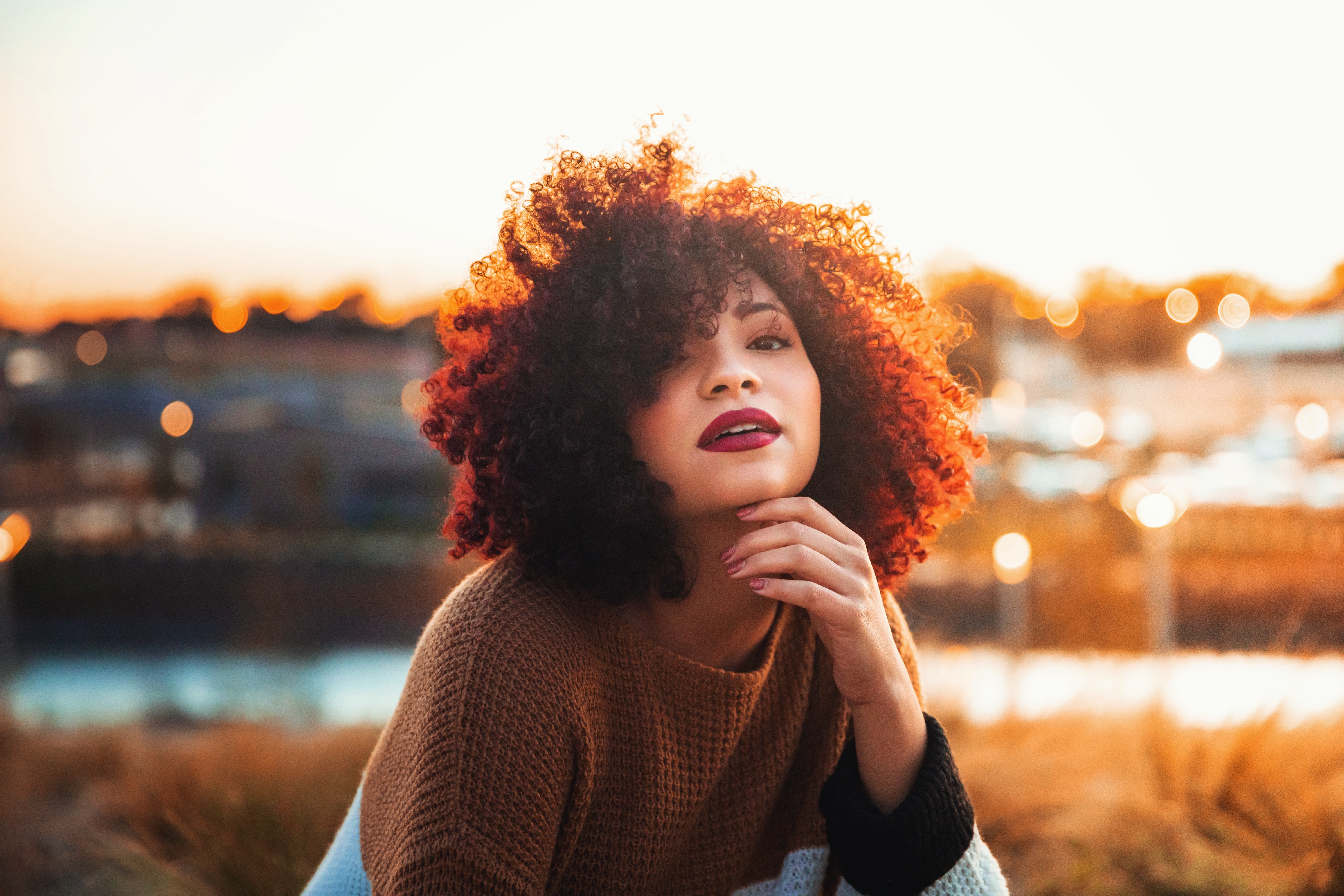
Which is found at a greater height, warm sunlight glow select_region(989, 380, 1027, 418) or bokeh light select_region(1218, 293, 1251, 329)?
bokeh light select_region(1218, 293, 1251, 329)

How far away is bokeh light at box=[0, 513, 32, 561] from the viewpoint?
669cm

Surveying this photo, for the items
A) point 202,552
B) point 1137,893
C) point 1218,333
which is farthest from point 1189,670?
point 202,552

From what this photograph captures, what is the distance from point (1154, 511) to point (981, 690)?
1.68 m

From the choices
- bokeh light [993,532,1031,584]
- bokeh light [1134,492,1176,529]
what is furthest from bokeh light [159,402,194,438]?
bokeh light [1134,492,1176,529]

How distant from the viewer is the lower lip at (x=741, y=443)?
5.06 ft

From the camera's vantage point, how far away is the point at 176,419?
20.2m

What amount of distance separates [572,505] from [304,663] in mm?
7519

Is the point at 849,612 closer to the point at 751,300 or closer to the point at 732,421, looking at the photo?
the point at 732,421

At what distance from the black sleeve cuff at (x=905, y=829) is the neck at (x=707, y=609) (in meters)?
0.27

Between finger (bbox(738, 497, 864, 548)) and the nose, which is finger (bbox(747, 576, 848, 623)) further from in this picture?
the nose

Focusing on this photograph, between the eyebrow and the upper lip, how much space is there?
153 millimetres

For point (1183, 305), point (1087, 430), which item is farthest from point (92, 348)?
point (1183, 305)

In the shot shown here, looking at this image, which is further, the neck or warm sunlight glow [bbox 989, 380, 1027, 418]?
warm sunlight glow [bbox 989, 380, 1027, 418]

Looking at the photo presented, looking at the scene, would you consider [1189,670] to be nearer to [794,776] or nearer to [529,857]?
[794,776]
